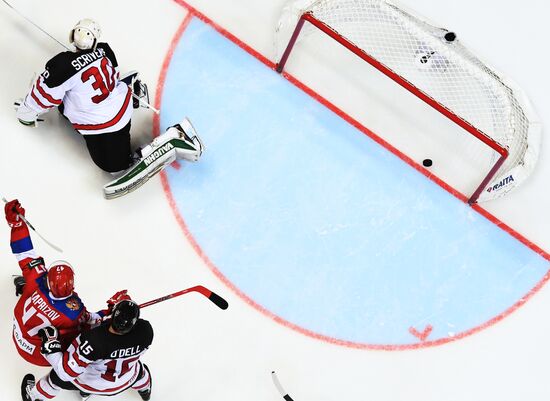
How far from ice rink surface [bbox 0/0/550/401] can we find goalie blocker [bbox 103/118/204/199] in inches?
5.7

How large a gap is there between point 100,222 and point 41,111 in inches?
25.7

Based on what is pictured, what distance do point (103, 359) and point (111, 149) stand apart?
121 centimetres

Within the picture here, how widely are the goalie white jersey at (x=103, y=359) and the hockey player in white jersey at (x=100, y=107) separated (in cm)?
100

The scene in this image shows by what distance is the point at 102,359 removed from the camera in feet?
8.89

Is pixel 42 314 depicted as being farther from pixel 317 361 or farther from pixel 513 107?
pixel 513 107

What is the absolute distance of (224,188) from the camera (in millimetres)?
3764

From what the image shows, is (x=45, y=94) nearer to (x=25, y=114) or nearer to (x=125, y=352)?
(x=25, y=114)

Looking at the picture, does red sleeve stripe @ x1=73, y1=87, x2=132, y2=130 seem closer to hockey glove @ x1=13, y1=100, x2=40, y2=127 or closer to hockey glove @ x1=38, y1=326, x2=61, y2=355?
hockey glove @ x1=13, y1=100, x2=40, y2=127

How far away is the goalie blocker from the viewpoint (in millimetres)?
3484

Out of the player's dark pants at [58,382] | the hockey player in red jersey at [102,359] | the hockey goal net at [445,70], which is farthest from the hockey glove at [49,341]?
the hockey goal net at [445,70]

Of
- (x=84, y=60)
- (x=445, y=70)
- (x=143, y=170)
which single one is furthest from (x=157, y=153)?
(x=445, y=70)

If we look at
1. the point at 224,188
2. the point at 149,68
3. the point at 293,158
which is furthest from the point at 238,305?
the point at 149,68

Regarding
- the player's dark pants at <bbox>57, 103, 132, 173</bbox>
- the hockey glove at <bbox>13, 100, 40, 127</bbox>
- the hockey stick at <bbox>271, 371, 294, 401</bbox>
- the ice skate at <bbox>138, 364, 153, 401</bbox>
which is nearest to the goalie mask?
the player's dark pants at <bbox>57, 103, 132, 173</bbox>

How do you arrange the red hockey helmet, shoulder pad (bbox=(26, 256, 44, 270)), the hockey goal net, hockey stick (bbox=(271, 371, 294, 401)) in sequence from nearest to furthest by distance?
the red hockey helmet, shoulder pad (bbox=(26, 256, 44, 270)), hockey stick (bbox=(271, 371, 294, 401)), the hockey goal net
